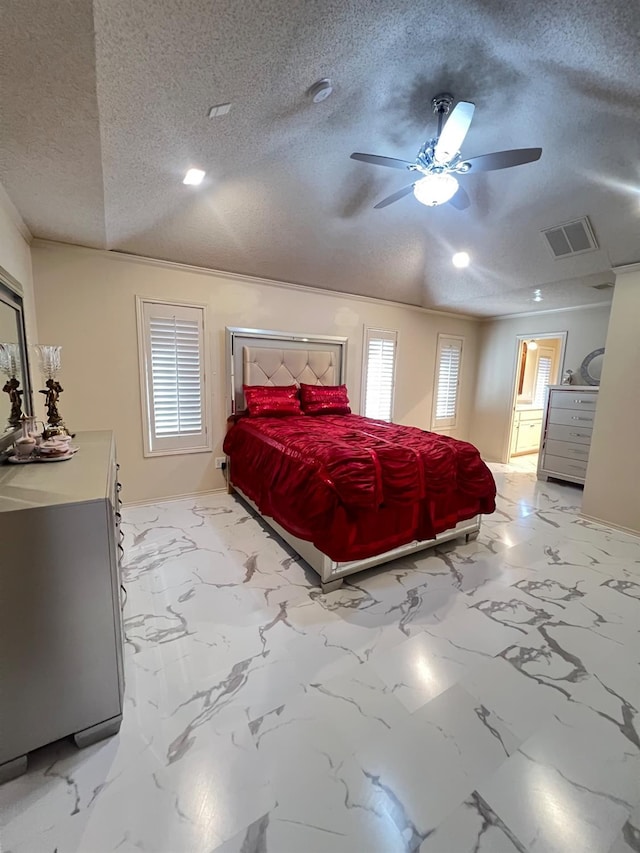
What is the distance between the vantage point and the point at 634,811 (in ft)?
3.71

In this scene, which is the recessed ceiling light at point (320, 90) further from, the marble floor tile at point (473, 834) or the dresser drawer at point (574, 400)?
the dresser drawer at point (574, 400)

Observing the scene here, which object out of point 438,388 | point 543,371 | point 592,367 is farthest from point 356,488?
point 543,371

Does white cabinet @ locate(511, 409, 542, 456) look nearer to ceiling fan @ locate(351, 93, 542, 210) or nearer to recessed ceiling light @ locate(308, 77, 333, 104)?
ceiling fan @ locate(351, 93, 542, 210)

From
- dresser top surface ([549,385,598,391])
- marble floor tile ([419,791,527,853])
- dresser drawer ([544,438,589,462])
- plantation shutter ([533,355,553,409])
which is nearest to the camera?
marble floor tile ([419,791,527,853])

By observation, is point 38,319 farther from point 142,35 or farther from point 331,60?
point 331,60

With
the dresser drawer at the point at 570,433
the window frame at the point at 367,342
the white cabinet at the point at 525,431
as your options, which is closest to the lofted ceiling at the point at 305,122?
the window frame at the point at 367,342

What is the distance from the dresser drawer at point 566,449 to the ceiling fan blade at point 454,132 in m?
3.99

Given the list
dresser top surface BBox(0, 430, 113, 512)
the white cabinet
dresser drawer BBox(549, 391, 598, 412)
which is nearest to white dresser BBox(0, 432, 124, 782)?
dresser top surface BBox(0, 430, 113, 512)

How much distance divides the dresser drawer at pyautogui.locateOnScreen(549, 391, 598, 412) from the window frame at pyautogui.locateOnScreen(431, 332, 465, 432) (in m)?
1.49

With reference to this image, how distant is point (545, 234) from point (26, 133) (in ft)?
12.2

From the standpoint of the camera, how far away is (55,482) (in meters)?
1.33

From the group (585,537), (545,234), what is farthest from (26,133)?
(585,537)

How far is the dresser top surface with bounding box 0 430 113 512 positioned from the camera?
115cm

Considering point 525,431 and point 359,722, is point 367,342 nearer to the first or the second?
point 525,431
